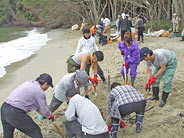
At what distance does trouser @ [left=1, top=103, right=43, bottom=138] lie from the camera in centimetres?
232

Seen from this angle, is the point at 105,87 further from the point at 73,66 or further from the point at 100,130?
the point at 100,130

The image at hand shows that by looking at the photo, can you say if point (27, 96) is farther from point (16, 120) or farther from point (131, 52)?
point (131, 52)

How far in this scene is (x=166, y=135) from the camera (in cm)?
283

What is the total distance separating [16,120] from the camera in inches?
92.9

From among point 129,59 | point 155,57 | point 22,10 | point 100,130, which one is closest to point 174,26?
point 129,59

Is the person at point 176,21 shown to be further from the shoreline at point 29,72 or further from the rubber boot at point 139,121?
the rubber boot at point 139,121

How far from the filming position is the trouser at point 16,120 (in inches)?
91.4

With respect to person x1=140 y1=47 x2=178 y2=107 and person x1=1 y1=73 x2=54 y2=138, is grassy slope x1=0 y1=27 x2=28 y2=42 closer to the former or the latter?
person x1=1 y1=73 x2=54 y2=138

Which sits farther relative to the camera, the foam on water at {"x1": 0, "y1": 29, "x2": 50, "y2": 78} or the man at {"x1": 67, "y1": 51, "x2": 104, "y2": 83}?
the foam on water at {"x1": 0, "y1": 29, "x2": 50, "y2": 78}

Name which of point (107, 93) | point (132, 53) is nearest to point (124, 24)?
point (132, 53)

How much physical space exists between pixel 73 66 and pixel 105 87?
4.43 ft

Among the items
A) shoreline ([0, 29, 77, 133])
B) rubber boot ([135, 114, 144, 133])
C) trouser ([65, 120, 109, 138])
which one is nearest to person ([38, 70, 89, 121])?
trouser ([65, 120, 109, 138])

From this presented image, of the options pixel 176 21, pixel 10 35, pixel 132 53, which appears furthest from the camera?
pixel 10 35

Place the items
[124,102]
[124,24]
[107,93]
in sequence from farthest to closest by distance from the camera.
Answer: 1. [124,24]
2. [107,93]
3. [124,102]
